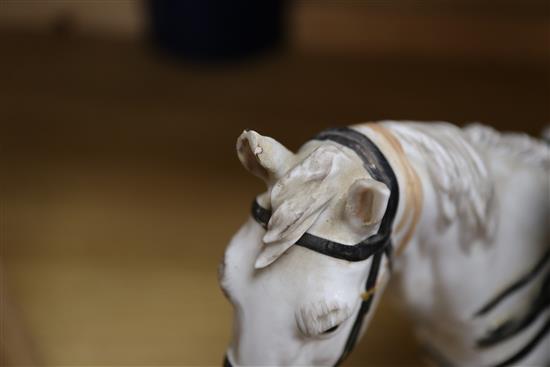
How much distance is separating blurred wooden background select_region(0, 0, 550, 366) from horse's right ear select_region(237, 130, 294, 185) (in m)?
0.54

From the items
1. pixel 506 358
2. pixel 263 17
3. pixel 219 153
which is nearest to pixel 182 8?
pixel 263 17

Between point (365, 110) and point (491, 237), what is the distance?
1023 millimetres

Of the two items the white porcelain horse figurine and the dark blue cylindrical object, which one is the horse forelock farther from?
the dark blue cylindrical object

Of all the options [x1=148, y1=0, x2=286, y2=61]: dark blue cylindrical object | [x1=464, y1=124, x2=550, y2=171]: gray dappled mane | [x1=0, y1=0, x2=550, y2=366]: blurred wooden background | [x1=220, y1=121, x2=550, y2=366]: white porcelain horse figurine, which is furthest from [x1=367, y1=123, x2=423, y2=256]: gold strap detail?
[x1=148, y1=0, x2=286, y2=61]: dark blue cylindrical object

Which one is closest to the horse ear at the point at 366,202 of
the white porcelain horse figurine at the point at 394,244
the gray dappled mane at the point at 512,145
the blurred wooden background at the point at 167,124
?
the white porcelain horse figurine at the point at 394,244

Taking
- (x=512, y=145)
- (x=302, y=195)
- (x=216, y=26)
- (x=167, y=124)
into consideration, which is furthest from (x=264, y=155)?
(x=216, y=26)

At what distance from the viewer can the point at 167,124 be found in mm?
1608

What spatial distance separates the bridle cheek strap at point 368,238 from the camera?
463 millimetres

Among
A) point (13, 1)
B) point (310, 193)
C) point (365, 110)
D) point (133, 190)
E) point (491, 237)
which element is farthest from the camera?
point (13, 1)

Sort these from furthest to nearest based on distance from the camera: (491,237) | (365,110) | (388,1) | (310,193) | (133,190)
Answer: (388,1) → (365,110) → (133,190) → (491,237) → (310,193)

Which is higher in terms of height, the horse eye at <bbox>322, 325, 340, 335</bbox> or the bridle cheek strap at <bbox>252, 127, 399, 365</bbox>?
the bridle cheek strap at <bbox>252, 127, 399, 365</bbox>

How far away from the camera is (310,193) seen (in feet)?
1.48

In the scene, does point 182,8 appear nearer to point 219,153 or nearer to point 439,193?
point 219,153

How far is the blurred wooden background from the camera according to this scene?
113cm
